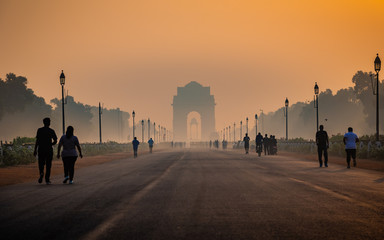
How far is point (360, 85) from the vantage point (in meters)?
101

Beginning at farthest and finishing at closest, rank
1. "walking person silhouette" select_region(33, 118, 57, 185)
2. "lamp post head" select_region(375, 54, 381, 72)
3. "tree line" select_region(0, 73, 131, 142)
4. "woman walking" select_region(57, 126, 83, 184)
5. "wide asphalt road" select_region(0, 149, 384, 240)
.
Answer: "tree line" select_region(0, 73, 131, 142) → "lamp post head" select_region(375, 54, 381, 72) → "woman walking" select_region(57, 126, 83, 184) → "walking person silhouette" select_region(33, 118, 57, 185) → "wide asphalt road" select_region(0, 149, 384, 240)

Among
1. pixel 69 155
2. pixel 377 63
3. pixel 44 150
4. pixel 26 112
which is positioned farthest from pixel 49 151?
pixel 26 112

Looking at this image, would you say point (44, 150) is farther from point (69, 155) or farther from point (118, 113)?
point (118, 113)

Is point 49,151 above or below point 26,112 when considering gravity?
below

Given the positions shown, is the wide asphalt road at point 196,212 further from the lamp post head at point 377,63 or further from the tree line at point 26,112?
the tree line at point 26,112

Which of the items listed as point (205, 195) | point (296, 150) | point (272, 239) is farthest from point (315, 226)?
point (296, 150)

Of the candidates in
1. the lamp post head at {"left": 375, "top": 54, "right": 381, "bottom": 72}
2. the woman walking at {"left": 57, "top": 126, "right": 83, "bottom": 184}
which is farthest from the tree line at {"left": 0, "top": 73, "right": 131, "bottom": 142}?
the woman walking at {"left": 57, "top": 126, "right": 83, "bottom": 184}

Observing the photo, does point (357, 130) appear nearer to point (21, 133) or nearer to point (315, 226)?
point (21, 133)

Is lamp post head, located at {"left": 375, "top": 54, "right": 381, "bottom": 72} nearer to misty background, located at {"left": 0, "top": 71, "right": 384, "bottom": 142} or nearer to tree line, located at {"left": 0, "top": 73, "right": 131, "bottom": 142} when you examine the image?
misty background, located at {"left": 0, "top": 71, "right": 384, "bottom": 142}

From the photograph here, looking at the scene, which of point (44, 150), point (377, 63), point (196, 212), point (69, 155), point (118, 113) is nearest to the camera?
point (196, 212)

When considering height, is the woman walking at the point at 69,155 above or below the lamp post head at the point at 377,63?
below

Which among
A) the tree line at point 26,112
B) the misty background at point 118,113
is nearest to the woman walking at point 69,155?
the misty background at point 118,113

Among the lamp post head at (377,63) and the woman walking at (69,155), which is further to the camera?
the lamp post head at (377,63)

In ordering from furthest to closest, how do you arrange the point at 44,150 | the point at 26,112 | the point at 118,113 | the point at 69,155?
the point at 118,113 < the point at 26,112 < the point at 69,155 < the point at 44,150
